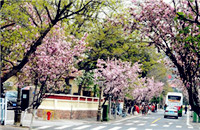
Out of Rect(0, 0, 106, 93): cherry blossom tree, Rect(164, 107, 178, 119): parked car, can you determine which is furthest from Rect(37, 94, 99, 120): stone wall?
Rect(164, 107, 178, 119): parked car

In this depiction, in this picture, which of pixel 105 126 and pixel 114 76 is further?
pixel 114 76

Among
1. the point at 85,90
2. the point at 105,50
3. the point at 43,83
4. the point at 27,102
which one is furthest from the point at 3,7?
the point at 85,90

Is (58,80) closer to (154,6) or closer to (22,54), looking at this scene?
(22,54)

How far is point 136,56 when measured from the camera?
152 ft

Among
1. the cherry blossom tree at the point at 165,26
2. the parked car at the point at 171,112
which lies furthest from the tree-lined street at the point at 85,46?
the parked car at the point at 171,112

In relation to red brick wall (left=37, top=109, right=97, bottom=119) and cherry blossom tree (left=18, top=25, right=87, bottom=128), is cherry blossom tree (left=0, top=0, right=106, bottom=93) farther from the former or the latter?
red brick wall (left=37, top=109, right=97, bottom=119)

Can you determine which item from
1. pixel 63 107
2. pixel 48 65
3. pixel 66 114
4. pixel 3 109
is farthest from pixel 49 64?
pixel 66 114

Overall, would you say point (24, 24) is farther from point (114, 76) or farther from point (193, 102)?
point (114, 76)

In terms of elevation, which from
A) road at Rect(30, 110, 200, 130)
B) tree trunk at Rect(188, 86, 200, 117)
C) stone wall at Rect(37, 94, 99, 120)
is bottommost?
road at Rect(30, 110, 200, 130)

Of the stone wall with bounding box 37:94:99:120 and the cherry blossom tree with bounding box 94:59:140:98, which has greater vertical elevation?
the cherry blossom tree with bounding box 94:59:140:98

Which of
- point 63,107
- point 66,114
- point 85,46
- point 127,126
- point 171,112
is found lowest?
point 127,126

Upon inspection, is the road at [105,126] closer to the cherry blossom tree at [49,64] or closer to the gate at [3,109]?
the gate at [3,109]

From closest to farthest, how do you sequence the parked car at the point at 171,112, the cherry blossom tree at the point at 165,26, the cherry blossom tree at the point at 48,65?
the cherry blossom tree at the point at 165,26 < the cherry blossom tree at the point at 48,65 < the parked car at the point at 171,112

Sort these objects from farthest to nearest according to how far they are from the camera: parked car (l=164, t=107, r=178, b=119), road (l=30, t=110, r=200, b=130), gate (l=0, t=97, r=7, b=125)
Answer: parked car (l=164, t=107, r=178, b=119) → road (l=30, t=110, r=200, b=130) → gate (l=0, t=97, r=7, b=125)
